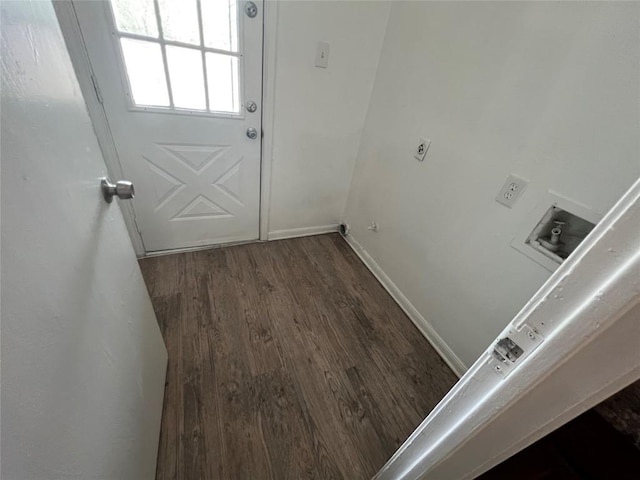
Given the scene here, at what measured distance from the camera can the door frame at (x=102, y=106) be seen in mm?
1184

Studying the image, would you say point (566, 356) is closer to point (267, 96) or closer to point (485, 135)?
point (485, 135)

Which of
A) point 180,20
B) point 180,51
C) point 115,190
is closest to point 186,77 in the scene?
point 180,51

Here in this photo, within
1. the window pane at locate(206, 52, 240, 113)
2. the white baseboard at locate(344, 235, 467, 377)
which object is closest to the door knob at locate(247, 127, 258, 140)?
the window pane at locate(206, 52, 240, 113)

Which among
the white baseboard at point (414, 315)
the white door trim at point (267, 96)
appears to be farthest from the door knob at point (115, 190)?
the white baseboard at point (414, 315)

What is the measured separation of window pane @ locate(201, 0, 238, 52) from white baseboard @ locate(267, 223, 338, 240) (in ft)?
4.23

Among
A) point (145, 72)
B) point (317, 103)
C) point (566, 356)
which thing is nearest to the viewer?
point (566, 356)

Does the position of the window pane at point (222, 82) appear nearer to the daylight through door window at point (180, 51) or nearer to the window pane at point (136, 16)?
the daylight through door window at point (180, 51)

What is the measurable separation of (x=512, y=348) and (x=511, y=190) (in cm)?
101

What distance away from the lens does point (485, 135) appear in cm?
124

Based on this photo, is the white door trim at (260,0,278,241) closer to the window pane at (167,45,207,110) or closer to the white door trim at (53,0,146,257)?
the window pane at (167,45,207,110)

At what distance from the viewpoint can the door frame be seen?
118 cm

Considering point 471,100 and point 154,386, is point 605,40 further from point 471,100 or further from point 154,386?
point 154,386

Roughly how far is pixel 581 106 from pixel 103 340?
1.65 metres

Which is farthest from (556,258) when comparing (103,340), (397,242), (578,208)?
(103,340)
